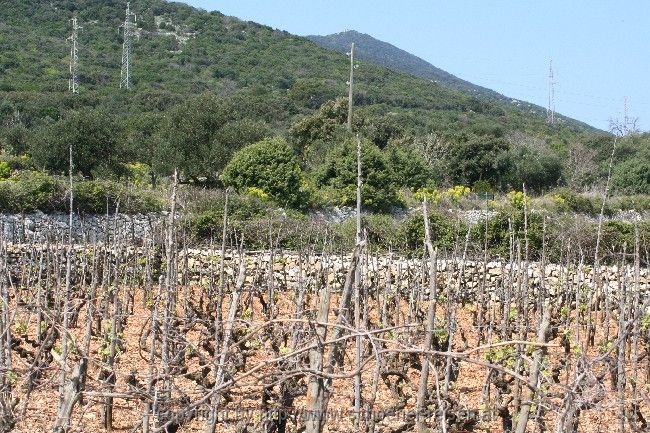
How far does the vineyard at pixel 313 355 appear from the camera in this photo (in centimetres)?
301

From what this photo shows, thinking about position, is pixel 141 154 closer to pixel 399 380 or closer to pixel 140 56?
pixel 399 380

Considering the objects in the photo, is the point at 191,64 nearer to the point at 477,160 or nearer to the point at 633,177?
the point at 477,160

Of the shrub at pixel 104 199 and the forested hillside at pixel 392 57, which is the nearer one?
the shrub at pixel 104 199

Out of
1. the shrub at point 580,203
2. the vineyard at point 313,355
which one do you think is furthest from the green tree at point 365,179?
the vineyard at point 313,355

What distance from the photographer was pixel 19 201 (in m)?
15.4

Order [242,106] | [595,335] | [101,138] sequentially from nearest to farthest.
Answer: [595,335] < [101,138] < [242,106]

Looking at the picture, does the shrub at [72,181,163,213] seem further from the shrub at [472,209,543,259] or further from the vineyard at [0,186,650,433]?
the shrub at [472,209,543,259]

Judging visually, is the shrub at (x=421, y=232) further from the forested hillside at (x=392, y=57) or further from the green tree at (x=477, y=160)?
the forested hillside at (x=392, y=57)

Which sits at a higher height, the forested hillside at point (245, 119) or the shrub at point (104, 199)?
the forested hillside at point (245, 119)

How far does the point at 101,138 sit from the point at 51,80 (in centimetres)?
2217

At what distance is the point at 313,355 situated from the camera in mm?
3219

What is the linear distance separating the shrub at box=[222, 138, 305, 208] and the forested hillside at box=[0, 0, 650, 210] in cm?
3

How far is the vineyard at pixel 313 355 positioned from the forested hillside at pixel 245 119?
698 cm

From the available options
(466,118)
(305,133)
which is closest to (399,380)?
(305,133)
